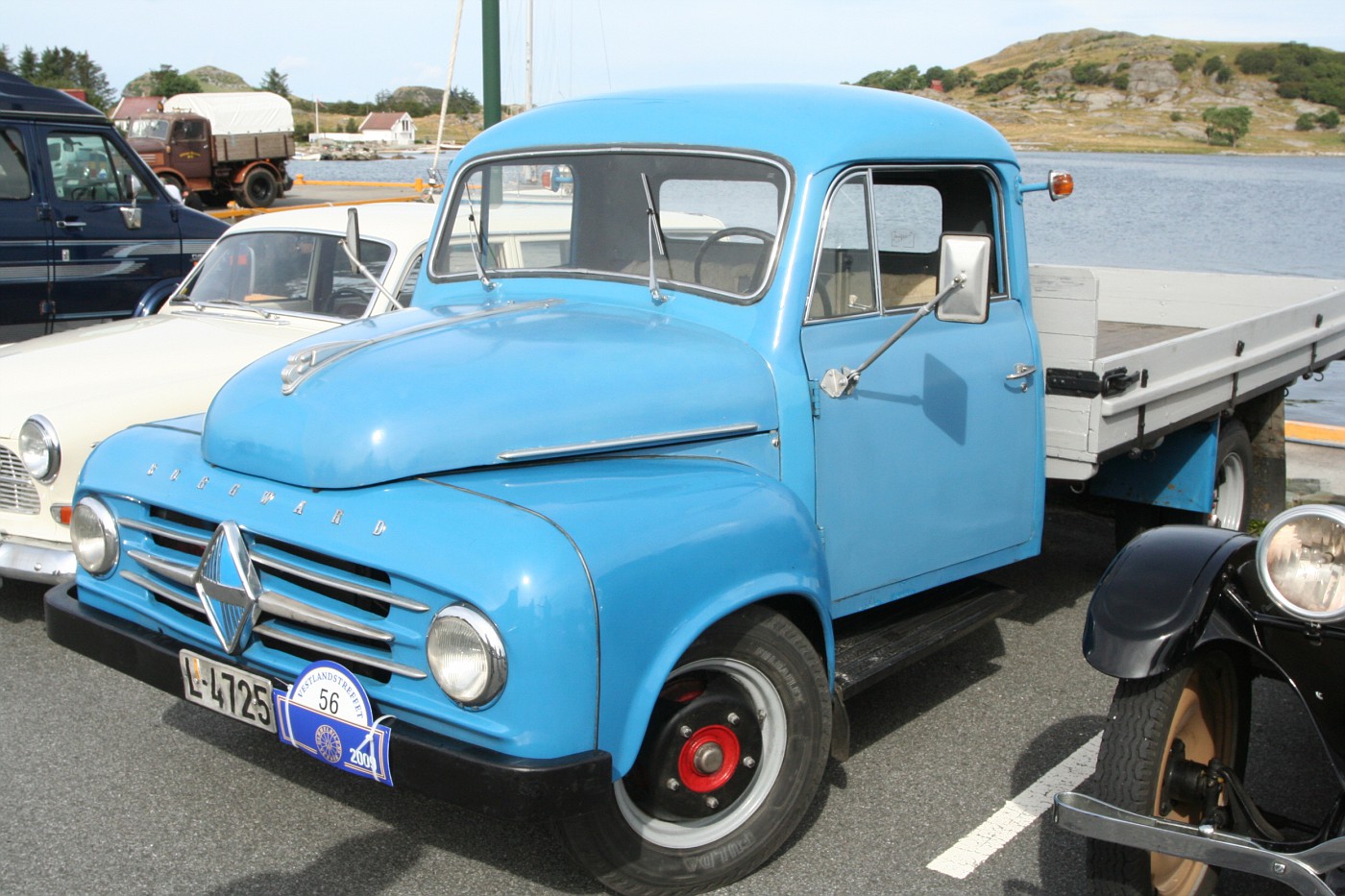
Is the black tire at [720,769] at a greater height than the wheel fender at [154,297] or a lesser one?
lesser

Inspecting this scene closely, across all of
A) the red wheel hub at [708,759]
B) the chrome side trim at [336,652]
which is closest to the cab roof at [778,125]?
the red wheel hub at [708,759]

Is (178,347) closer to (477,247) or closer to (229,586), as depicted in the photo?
(477,247)

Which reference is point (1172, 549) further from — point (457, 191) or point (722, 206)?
point (457, 191)

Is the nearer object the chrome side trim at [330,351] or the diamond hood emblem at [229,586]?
the diamond hood emblem at [229,586]

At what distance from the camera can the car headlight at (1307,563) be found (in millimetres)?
2574

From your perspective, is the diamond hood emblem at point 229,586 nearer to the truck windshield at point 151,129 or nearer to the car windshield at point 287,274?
the car windshield at point 287,274

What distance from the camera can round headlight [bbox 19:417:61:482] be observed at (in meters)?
4.94

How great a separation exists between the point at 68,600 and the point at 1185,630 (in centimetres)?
300

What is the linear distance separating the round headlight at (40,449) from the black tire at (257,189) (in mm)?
23214

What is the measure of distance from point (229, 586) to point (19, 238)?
21.1 ft

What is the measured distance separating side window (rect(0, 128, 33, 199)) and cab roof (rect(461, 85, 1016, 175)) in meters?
5.45

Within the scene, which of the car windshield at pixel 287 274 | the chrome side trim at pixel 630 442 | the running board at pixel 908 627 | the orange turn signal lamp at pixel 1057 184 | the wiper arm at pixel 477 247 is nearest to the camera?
the chrome side trim at pixel 630 442

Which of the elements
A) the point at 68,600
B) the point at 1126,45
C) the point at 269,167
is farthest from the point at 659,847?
the point at 1126,45

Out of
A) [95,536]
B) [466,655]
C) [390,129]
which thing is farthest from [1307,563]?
[390,129]
